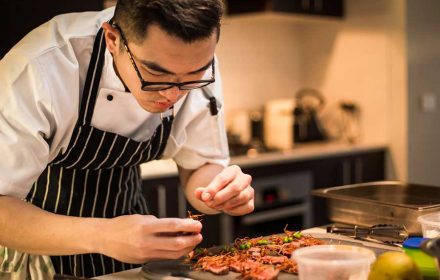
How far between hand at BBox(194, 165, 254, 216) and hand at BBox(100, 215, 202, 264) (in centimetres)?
19

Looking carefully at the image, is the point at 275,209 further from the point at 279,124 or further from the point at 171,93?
the point at 171,93

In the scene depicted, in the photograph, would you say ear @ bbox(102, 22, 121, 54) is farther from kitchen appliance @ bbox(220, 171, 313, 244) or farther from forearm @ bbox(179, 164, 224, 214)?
kitchen appliance @ bbox(220, 171, 313, 244)

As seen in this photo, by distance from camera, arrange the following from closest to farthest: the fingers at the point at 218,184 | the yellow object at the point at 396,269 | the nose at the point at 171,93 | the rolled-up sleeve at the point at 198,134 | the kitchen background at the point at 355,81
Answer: the yellow object at the point at 396,269, the nose at the point at 171,93, the fingers at the point at 218,184, the rolled-up sleeve at the point at 198,134, the kitchen background at the point at 355,81

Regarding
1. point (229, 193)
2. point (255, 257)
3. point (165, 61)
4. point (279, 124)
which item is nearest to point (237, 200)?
point (229, 193)

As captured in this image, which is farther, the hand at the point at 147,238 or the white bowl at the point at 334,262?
the hand at the point at 147,238

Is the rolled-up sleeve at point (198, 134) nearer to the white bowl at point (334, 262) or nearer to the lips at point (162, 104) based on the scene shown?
the lips at point (162, 104)

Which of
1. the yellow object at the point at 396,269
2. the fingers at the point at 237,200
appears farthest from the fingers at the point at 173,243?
the yellow object at the point at 396,269

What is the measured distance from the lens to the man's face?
1199mm

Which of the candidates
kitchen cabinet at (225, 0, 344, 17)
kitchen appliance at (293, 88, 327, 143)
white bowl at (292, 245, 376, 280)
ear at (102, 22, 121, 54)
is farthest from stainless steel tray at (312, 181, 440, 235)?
kitchen appliance at (293, 88, 327, 143)

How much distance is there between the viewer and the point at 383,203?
1530 mm

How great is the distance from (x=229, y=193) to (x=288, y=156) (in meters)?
2.05

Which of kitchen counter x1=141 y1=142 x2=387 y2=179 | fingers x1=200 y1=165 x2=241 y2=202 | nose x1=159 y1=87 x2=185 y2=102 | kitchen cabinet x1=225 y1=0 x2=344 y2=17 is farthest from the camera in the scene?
kitchen cabinet x1=225 y1=0 x2=344 y2=17

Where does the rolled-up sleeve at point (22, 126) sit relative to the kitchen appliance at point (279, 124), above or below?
above

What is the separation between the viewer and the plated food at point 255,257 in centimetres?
121
